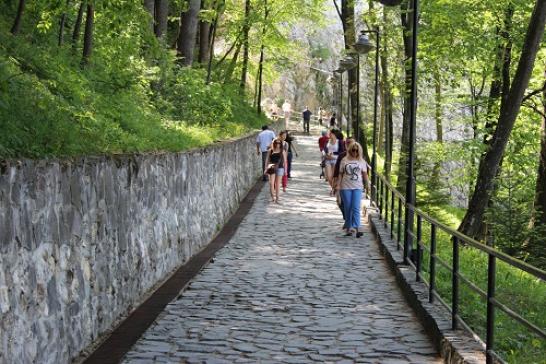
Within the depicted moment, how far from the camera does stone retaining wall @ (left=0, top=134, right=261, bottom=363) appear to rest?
18.9ft

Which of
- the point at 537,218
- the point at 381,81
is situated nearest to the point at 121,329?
the point at 537,218

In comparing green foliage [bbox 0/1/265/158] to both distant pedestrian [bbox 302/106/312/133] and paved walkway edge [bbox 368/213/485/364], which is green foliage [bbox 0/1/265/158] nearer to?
paved walkway edge [bbox 368/213/485/364]

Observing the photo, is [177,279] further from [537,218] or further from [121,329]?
[537,218]

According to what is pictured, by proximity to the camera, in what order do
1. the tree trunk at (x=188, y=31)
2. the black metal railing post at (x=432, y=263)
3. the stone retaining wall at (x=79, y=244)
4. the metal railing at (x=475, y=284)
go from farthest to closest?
the tree trunk at (x=188, y=31), the black metal railing post at (x=432, y=263), the stone retaining wall at (x=79, y=244), the metal railing at (x=475, y=284)

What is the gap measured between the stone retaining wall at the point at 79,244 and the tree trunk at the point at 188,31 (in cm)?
1072

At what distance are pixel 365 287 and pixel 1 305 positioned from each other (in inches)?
256

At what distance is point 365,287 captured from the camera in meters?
11.3

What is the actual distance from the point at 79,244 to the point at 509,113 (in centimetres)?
1149

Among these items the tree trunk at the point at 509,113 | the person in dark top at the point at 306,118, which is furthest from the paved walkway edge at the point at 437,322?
the person in dark top at the point at 306,118

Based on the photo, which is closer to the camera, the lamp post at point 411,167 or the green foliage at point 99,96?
the green foliage at point 99,96

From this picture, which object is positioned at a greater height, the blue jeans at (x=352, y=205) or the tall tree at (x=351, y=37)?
the tall tree at (x=351, y=37)

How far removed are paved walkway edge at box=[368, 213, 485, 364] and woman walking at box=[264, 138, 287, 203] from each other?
9.53 metres

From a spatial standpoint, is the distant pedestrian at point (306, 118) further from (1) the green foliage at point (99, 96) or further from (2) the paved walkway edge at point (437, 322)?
(2) the paved walkway edge at point (437, 322)

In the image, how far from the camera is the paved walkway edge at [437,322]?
6777 mm
